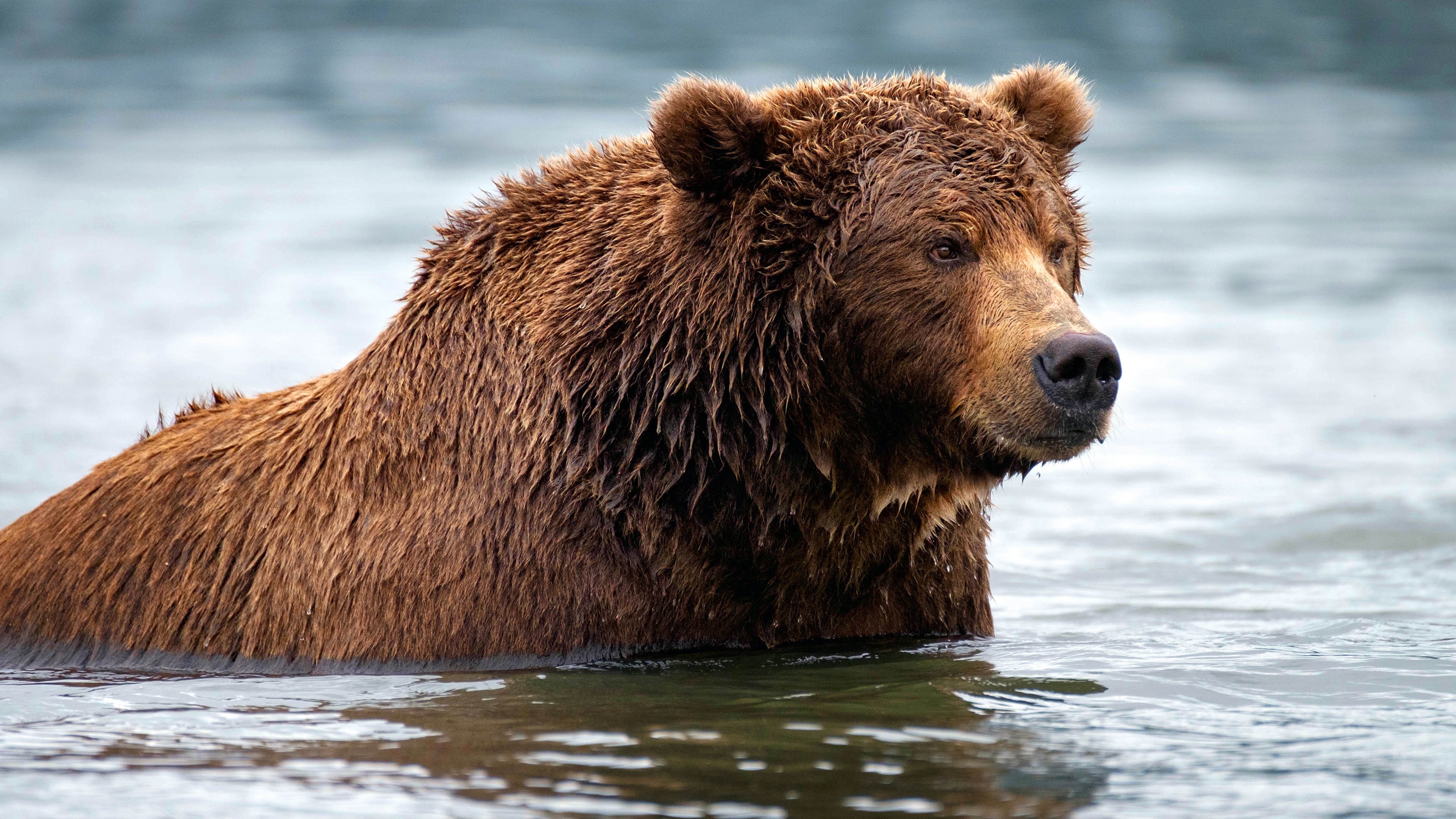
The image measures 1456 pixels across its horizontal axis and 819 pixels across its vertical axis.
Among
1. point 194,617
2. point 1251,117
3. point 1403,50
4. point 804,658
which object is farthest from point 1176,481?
point 1403,50

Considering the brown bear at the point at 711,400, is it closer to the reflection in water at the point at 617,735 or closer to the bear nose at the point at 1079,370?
the bear nose at the point at 1079,370

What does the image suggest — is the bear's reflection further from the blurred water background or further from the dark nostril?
the dark nostril

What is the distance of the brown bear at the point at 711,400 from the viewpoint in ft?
19.3

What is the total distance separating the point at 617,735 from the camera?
5473 mm

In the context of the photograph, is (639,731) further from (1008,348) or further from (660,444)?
(1008,348)

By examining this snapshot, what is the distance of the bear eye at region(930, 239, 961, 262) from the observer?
233 inches

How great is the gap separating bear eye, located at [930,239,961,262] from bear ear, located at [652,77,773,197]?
2.24ft

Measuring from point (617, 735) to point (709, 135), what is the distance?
6.77 feet

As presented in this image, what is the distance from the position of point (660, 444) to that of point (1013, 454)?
4.02 feet

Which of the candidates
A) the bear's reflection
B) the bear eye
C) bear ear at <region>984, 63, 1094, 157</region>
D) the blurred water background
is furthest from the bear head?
the blurred water background

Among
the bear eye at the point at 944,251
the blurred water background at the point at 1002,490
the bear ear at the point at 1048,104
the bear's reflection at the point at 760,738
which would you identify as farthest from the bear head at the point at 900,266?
the blurred water background at the point at 1002,490

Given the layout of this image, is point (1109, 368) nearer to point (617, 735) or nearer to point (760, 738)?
point (760, 738)

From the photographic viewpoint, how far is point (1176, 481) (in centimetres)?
1350

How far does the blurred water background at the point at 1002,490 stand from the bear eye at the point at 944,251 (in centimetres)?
153
